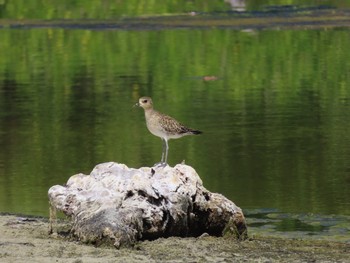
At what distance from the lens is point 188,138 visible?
15.6 meters

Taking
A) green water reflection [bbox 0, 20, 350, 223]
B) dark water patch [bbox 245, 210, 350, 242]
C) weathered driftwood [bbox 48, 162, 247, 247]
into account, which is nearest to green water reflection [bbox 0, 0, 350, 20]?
green water reflection [bbox 0, 20, 350, 223]

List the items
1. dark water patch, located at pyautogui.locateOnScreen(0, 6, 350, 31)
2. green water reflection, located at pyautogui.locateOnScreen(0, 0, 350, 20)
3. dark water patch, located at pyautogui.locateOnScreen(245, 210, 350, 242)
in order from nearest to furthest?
dark water patch, located at pyautogui.locateOnScreen(245, 210, 350, 242) → dark water patch, located at pyautogui.locateOnScreen(0, 6, 350, 31) → green water reflection, located at pyautogui.locateOnScreen(0, 0, 350, 20)

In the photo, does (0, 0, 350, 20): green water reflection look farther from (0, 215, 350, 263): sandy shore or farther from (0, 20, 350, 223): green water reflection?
(0, 215, 350, 263): sandy shore

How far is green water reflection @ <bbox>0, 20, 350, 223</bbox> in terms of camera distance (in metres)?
12.8

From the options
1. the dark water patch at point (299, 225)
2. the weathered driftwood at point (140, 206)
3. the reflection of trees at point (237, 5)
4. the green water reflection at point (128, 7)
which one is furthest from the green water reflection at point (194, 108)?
the reflection of trees at point (237, 5)

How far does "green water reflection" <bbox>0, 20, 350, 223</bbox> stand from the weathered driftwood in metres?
1.65

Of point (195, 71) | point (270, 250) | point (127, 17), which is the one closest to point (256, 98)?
point (195, 71)

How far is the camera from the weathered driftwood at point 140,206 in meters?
9.11

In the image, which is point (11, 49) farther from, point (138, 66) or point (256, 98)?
point (256, 98)

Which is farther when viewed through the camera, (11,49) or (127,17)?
(127,17)

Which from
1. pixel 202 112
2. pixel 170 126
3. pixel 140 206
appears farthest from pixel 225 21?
pixel 140 206

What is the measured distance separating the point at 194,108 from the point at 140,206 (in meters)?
8.71

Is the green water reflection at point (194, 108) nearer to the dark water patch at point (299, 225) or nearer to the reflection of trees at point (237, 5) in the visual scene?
the dark water patch at point (299, 225)

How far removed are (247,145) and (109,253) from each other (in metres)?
6.23
